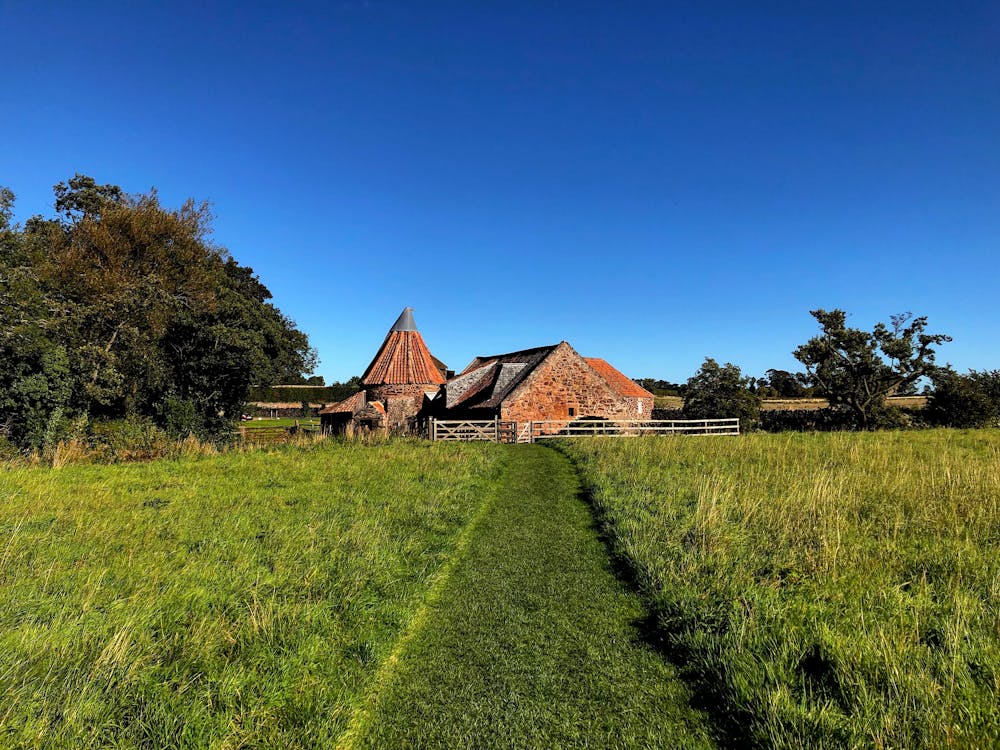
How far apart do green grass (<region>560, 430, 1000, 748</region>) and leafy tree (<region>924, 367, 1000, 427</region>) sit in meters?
28.3

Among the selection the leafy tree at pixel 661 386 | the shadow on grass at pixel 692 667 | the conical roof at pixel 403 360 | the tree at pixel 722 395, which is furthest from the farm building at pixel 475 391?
the leafy tree at pixel 661 386

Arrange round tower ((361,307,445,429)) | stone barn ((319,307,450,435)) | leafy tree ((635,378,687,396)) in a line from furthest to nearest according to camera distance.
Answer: leafy tree ((635,378,687,396)), round tower ((361,307,445,429)), stone barn ((319,307,450,435))

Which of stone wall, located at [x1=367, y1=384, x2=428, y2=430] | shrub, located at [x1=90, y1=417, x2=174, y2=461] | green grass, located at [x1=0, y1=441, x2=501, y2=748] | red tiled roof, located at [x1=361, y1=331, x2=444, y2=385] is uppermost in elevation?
red tiled roof, located at [x1=361, y1=331, x2=444, y2=385]

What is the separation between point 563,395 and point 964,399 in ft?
87.5

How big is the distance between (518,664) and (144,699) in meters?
2.95

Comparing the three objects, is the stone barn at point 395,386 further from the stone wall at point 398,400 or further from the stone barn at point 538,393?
the stone barn at point 538,393

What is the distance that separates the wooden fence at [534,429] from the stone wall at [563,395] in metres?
1.31

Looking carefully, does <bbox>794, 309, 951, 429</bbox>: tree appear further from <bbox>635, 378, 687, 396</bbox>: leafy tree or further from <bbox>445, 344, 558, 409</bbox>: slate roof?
<bbox>635, 378, 687, 396</bbox>: leafy tree

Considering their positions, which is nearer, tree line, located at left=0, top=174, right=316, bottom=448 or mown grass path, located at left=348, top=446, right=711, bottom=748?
mown grass path, located at left=348, top=446, right=711, bottom=748

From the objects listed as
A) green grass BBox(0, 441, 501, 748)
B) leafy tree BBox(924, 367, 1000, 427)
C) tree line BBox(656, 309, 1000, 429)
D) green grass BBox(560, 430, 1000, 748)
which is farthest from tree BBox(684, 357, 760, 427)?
green grass BBox(0, 441, 501, 748)

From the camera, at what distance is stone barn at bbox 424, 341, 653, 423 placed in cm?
3012

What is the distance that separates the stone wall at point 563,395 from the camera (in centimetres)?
2998

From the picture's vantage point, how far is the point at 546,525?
29.7 feet

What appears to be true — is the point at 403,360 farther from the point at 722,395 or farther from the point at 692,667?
the point at 692,667
